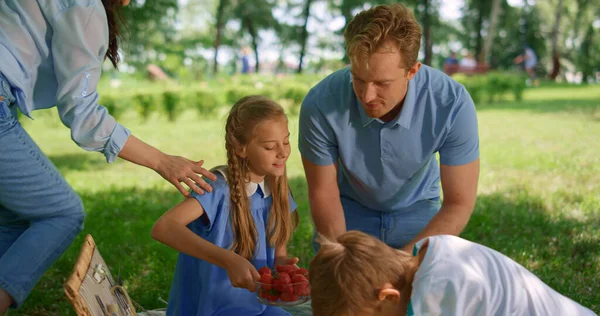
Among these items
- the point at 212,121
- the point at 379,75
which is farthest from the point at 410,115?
the point at 212,121

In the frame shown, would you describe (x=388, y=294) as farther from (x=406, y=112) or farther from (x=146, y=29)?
(x=146, y=29)

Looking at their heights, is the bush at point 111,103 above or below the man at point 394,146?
below

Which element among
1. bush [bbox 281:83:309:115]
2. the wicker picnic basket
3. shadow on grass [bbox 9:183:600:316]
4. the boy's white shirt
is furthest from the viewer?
bush [bbox 281:83:309:115]

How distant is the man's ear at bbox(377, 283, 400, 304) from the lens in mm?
2074

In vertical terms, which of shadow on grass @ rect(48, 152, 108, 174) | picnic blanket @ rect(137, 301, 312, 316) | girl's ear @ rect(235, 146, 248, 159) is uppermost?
girl's ear @ rect(235, 146, 248, 159)

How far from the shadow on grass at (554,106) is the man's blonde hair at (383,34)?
10443 millimetres

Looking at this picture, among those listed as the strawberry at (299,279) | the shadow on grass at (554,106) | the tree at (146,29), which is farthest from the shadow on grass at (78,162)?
the shadow on grass at (554,106)

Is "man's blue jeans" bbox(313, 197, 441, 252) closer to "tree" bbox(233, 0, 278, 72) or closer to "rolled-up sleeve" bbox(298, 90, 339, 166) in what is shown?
"rolled-up sleeve" bbox(298, 90, 339, 166)

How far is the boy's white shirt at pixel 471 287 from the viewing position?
2055 mm

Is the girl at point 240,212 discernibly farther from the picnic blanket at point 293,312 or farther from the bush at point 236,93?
the bush at point 236,93

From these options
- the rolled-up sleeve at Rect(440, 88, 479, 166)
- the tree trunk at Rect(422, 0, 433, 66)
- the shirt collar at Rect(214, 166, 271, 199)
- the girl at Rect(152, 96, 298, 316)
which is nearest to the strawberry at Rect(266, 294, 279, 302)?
the girl at Rect(152, 96, 298, 316)

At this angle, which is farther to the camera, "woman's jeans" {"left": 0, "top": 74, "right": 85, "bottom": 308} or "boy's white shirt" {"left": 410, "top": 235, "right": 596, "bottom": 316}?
"woman's jeans" {"left": 0, "top": 74, "right": 85, "bottom": 308}

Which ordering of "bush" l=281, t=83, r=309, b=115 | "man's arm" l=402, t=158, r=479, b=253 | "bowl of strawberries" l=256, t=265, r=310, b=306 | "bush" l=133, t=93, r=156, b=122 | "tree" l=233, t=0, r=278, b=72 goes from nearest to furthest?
1. "bowl of strawberries" l=256, t=265, r=310, b=306
2. "man's arm" l=402, t=158, r=479, b=253
3. "bush" l=133, t=93, r=156, b=122
4. "bush" l=281, t=83, r=309, b=115
5. "tree" l=233, t=0, r=278, b=72

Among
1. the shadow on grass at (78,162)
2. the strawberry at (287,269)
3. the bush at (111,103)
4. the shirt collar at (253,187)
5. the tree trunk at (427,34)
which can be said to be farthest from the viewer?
the tree trunk at (427,34)
